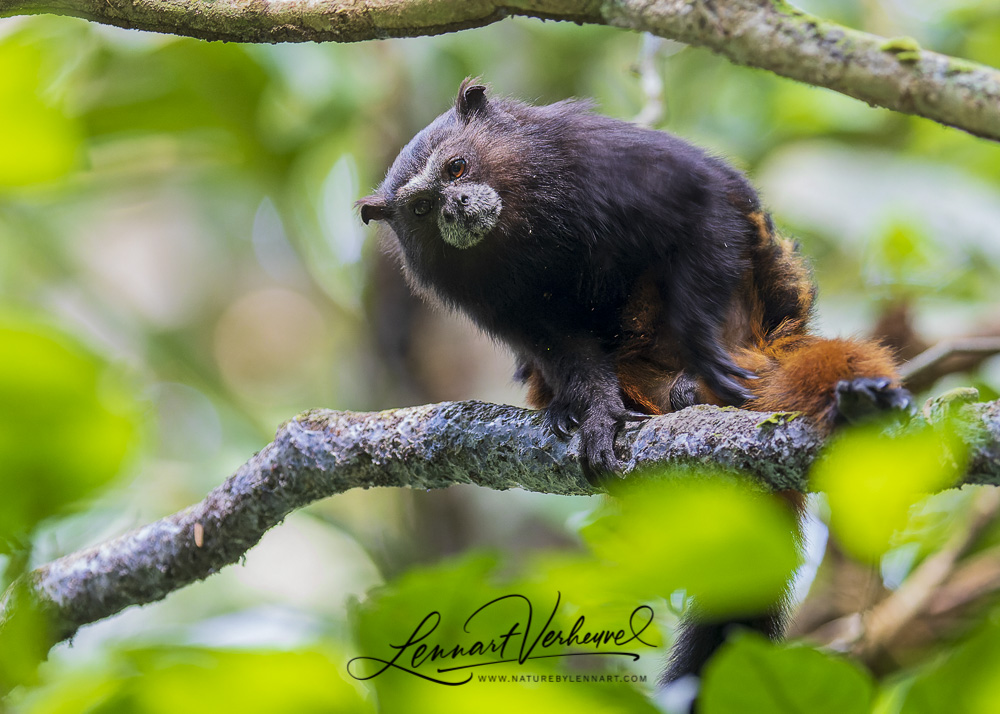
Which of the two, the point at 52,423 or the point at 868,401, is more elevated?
the point at 52,423

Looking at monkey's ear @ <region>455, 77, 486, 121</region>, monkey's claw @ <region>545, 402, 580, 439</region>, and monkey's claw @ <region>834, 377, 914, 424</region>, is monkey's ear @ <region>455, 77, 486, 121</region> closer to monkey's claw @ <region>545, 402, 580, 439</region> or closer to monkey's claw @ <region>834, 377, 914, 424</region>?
monkey's claw @ <region>545, 402, 580, 439</region>

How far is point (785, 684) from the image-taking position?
96 cm

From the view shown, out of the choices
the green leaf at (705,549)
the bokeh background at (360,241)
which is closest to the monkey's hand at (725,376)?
the bokeh background at (360,241)

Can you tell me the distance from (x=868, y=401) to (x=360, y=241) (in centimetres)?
432

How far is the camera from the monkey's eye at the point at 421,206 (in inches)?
110

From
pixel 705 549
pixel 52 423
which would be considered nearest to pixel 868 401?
pixel 705 549

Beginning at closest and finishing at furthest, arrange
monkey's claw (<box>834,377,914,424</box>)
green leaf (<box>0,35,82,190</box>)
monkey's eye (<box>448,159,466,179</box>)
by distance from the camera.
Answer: green leaf (<box>0,35,82,190</box>) → monkey's claw (<box>834,377,914,424</box>) → monkey's eye (<box>448,159,466,179</box>)

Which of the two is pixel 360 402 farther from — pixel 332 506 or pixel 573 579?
pixel 573 579

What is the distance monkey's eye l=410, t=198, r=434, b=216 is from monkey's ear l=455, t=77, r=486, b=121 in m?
0.34

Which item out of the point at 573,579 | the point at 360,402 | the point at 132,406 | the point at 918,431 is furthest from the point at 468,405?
the point at 360,402

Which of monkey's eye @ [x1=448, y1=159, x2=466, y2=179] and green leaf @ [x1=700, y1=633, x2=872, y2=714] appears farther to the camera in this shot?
monkey's eye @ [x1=448, y1=159, x2=466, y2=179]

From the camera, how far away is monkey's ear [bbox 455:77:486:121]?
9.54ft

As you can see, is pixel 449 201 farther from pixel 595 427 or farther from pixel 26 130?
pixel 26 130

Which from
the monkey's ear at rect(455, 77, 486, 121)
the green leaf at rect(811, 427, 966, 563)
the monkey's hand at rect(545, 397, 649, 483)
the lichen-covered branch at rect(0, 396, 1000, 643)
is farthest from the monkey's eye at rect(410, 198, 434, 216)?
the green leaf at rect(811, 427, 966, 563)
